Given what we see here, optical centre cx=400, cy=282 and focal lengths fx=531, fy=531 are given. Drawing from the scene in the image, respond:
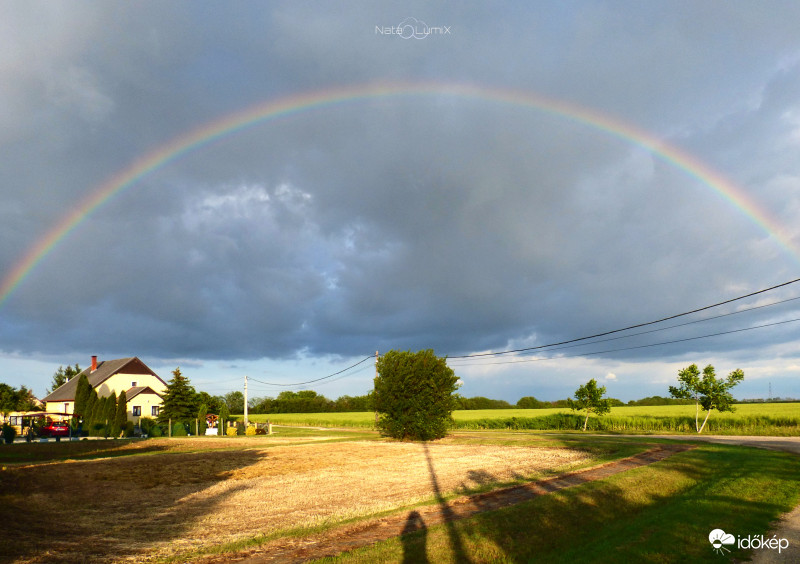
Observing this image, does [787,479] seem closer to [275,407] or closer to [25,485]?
[25,485]

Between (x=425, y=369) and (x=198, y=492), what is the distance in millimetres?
23551

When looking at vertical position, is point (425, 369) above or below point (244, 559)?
above

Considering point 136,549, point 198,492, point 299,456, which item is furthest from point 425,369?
point 136,549

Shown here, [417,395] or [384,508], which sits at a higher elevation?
[417,395]

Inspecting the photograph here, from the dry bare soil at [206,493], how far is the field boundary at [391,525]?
90cm

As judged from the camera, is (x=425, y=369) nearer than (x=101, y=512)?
No

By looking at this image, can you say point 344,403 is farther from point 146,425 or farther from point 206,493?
point 206,493

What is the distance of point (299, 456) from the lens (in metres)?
27.3

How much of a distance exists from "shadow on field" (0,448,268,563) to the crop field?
0.05 meters

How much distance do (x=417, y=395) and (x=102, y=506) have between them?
25877 millimetres

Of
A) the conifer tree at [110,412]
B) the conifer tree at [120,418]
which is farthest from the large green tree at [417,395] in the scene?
the conifer tree at [110,412]

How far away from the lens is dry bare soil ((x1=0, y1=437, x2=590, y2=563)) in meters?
10.3

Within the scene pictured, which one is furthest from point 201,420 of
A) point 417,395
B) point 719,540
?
point 719,540

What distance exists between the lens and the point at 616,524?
35.8ft
